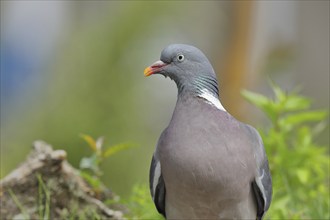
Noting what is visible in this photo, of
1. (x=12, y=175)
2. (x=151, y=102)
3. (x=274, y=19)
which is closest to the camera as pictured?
(x=12, y=175)

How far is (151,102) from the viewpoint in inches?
334

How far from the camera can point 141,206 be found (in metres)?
3.95

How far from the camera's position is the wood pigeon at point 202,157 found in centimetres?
301

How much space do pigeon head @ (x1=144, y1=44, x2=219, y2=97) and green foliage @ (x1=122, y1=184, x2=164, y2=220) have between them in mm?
858

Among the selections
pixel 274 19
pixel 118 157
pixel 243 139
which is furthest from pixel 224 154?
pixel 274 19

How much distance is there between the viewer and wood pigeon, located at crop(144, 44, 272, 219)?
3.01 meters

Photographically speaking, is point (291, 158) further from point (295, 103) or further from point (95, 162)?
point (95, 162)

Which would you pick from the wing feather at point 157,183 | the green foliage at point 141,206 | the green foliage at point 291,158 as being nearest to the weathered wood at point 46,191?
the green foliage at point 141,206

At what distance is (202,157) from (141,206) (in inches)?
40.6

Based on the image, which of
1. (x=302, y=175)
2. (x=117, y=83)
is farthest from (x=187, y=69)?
(x=117, y=83)

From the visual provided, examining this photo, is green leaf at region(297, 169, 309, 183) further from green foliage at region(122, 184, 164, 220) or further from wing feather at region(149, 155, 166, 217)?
wing feather at region(149, 155, 166, 217)

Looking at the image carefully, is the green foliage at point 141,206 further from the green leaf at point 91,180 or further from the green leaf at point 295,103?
the green leaf at point 295,103

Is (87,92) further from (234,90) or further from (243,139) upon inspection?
(243,139)

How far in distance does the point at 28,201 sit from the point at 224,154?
1.20m
